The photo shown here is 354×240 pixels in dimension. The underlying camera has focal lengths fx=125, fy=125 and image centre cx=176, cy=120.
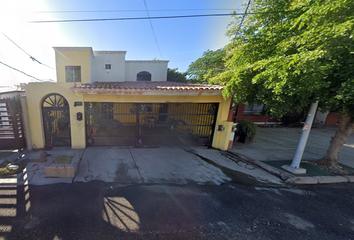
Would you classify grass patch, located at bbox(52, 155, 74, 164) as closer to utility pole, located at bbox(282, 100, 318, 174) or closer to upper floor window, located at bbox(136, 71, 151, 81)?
utility pole, located at bbox(282, 100, 318, 174)

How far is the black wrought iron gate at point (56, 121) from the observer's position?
17.0 feet

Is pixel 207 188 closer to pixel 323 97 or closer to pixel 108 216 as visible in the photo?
pixel 108 216

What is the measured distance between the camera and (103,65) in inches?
437

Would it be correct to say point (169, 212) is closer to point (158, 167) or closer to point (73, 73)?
point (158, 167)

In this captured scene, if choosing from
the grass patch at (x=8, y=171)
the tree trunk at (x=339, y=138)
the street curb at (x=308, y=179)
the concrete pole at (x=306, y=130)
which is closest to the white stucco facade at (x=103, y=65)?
the grass patch at (x=8, y=171)

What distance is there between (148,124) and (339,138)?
781cm

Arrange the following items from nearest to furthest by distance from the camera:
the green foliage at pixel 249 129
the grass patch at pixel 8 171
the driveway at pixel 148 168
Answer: the grass patch at pixel 8 171 < the driveway at pixel 148 168 < the green foliage at pixel 249 129

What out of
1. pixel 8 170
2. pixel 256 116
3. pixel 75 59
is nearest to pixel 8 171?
pixel 8 170

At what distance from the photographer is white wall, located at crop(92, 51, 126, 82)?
1101 centimetres

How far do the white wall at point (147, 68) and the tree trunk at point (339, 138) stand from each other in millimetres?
12174

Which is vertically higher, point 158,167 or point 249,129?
point 249,129

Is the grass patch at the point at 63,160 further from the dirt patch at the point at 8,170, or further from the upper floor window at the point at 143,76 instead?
the upper floor window at the point at 143,76

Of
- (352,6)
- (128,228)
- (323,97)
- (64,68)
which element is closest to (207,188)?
(128,228)

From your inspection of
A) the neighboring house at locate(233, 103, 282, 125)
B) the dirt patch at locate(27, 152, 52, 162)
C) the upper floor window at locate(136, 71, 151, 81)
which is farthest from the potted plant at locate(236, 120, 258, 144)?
the upper floor window at locate(136, 71, 151, 81)
